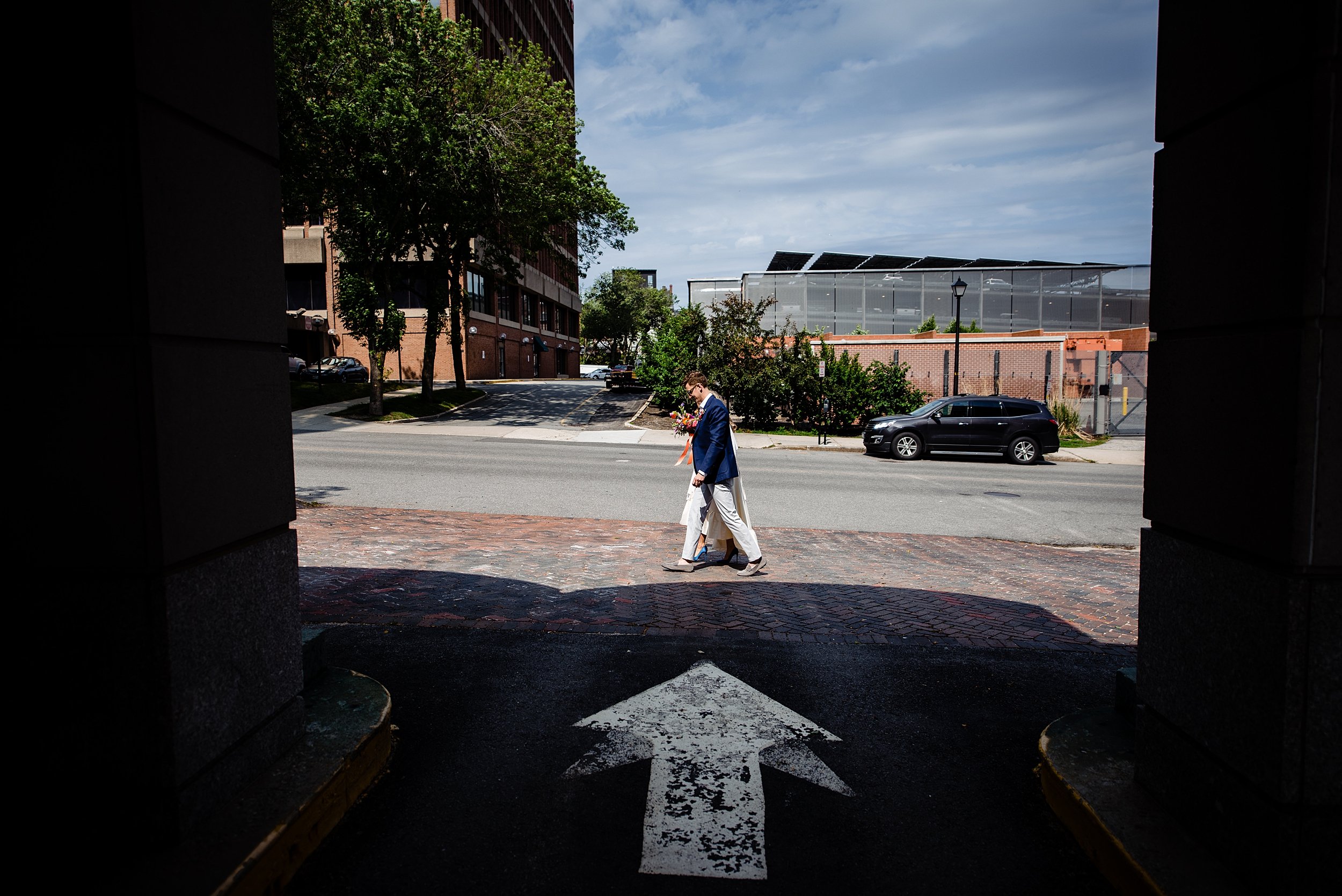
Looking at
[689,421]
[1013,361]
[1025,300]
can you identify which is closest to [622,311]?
[1025,300]

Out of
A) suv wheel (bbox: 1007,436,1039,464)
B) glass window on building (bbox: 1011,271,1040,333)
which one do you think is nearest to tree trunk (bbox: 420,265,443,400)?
suv wheel (bbox: 1007,436,1039,464)

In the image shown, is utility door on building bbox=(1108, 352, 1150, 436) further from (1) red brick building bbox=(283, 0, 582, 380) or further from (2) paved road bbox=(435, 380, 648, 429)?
(1) red brick building bbox=(283, 0, 582, 380)

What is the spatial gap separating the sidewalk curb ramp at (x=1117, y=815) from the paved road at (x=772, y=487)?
7457 mm

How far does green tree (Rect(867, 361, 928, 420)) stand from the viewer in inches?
1120

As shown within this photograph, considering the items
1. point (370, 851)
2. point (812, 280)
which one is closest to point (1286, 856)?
point (370, 851)

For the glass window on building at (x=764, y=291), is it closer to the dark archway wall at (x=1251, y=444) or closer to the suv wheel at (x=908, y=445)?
the suv wheel at (x=908, y=445)

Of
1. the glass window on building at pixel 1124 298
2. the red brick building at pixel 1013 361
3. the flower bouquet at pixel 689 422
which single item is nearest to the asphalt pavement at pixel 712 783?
the flower bouquet at pixel 689 422

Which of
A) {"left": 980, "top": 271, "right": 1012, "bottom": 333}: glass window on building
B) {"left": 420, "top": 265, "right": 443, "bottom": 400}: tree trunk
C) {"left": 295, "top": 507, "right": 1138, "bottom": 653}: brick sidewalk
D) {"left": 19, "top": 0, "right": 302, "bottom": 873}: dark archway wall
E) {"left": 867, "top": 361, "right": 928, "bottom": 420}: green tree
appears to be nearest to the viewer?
{"left": 19, "top": 0, "right": 302, "bottom": 873}: dark archway wall

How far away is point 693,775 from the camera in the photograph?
368 centimetres

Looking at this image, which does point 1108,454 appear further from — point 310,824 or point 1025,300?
point 310,824

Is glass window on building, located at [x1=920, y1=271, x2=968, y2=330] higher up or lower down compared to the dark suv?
higher up

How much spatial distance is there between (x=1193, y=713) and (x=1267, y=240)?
1581 mm

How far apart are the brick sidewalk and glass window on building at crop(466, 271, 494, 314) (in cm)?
4588

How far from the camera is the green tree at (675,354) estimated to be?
30734mm
